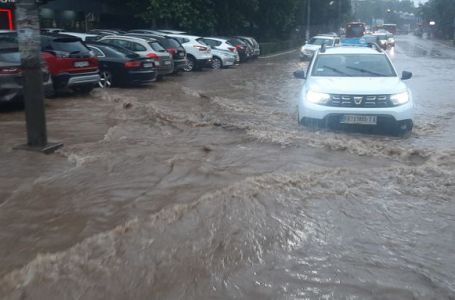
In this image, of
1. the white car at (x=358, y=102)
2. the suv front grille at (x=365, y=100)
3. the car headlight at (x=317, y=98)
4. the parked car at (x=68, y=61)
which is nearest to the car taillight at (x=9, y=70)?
the parked car at (x=68, y=61)

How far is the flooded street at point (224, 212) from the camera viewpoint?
4.24 m

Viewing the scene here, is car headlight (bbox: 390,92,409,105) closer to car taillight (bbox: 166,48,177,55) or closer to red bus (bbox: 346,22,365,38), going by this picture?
car taillight (bbox: 166,48,177,55)

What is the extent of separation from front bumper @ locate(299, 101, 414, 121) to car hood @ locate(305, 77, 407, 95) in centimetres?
26

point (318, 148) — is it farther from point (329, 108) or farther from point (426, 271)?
point (426, 271)

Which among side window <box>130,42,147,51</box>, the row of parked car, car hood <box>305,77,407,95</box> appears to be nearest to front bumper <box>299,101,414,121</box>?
car hood <box>305,77,407,95</box>

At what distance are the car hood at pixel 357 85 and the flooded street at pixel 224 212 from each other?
2.53 ft

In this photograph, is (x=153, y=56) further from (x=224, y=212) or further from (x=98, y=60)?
(x=224, y=212)

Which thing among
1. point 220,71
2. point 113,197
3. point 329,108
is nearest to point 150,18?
point 220,71

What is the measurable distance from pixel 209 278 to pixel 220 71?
20.2m

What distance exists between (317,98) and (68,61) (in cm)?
644

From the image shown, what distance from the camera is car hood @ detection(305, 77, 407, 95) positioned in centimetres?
904

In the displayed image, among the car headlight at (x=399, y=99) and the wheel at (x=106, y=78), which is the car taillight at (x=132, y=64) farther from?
the car headlight at (x=399, y=99)

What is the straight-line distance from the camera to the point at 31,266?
4.41m

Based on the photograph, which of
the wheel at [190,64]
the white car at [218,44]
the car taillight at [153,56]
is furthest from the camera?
the white car at [218,44]
